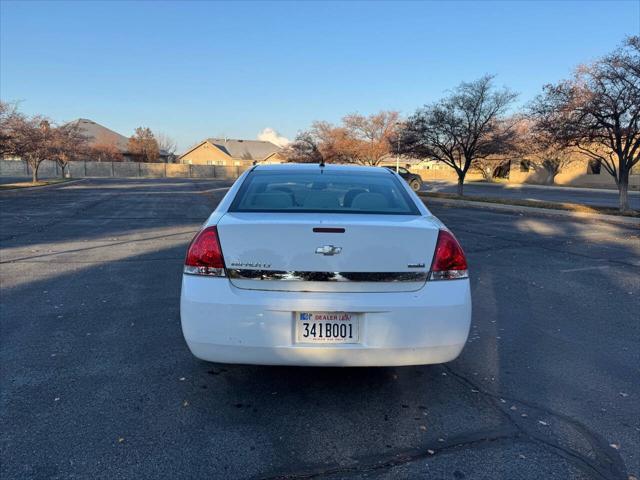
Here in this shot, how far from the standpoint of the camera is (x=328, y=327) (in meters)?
2.89

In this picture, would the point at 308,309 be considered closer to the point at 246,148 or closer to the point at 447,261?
the point at 447,261

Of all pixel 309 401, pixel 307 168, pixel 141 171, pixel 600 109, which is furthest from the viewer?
pixel 141 171

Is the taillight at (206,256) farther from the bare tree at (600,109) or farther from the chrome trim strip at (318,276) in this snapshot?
the bare tree at (600,109)

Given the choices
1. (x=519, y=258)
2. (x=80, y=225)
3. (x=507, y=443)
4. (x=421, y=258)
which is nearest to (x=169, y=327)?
(x=421, y=258)

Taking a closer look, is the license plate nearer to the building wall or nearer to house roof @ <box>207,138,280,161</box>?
the building wall

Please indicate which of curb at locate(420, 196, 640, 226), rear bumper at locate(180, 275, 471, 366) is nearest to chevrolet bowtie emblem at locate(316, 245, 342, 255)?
rear bumper at locate(180, 275, 471, 366)

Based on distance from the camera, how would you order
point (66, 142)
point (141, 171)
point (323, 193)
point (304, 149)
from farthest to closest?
point (141, 171) < point (304, 149) < point (66, 142) < point (323, 193)

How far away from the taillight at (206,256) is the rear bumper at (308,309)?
6cm

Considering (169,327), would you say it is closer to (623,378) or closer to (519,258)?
(623,378)

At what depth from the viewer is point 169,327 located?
4.66m

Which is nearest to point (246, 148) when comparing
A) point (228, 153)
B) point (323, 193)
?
point (228, 153)

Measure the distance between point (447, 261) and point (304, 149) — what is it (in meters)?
48.2

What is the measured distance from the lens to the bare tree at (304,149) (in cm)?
4831

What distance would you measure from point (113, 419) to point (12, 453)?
0.53 m
